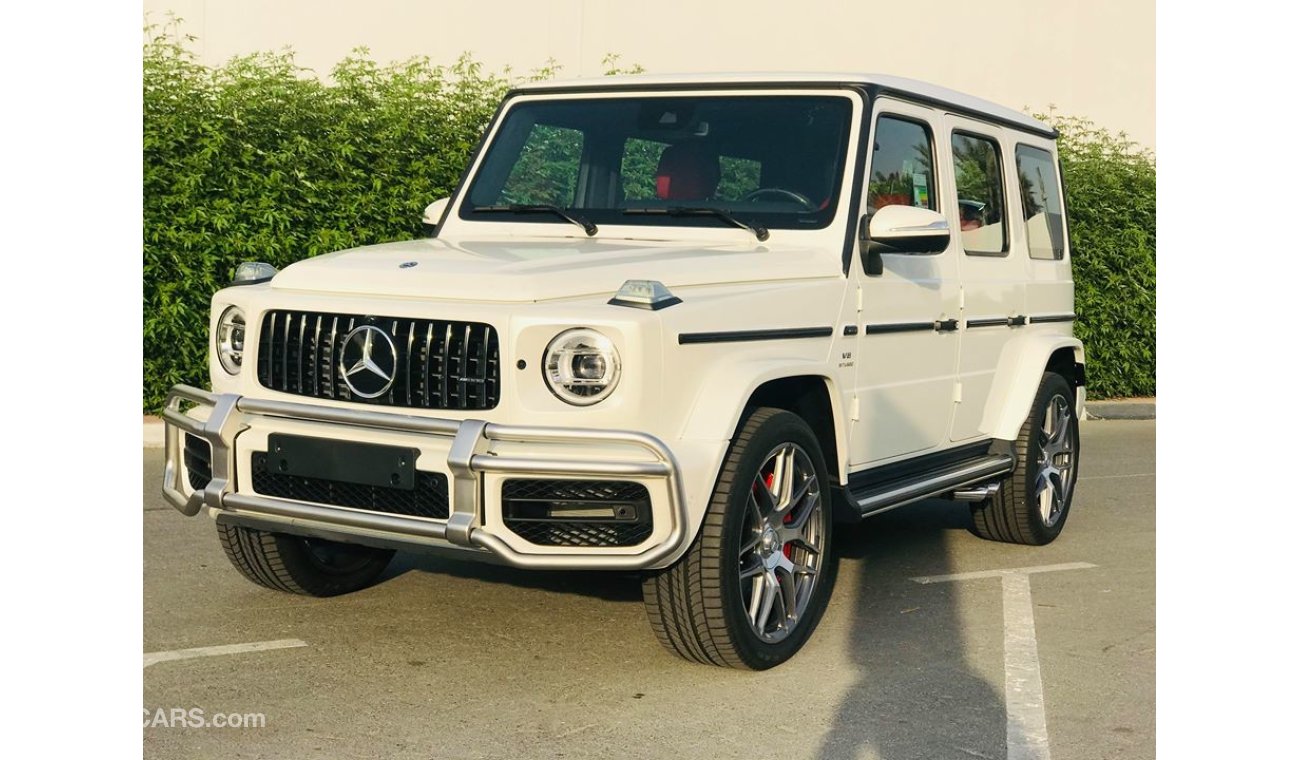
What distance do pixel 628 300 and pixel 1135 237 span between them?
11.0 meters

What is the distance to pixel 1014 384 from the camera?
7320 millimetres

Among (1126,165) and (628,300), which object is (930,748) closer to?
(628,300)

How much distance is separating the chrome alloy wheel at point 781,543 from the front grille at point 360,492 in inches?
40.4

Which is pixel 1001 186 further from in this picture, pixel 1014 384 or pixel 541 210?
pixel 541 210

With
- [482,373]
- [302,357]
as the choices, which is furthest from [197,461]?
[482,373]

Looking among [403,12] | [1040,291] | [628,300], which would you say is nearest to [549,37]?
[403,12]

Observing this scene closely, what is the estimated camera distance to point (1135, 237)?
47.9 ft

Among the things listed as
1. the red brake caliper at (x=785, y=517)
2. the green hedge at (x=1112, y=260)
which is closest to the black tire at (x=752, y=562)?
the red brake caliper at (x=785, y=517)

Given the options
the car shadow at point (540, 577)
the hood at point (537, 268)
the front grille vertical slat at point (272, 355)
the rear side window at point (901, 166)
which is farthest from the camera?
the car shadow at point (540, 577)

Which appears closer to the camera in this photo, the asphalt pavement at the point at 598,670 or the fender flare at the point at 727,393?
the asphalt pavement at the point at 598,670

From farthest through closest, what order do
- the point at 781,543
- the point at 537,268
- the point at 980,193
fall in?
1. the point at 980,193
2. the point at 781,543
3. the point at 537,268

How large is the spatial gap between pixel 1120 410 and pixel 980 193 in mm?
8123

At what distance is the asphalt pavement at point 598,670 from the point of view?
441cm

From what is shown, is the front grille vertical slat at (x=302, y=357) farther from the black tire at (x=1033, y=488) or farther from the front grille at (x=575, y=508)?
the black tire at (x=1033, y=488)
